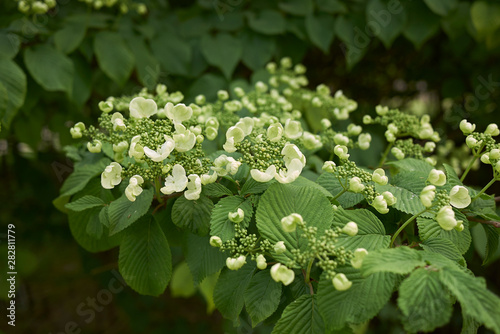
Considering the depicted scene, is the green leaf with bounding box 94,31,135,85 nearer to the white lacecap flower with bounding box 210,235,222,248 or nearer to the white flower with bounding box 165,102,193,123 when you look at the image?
the white flower with bounding box 165,102,193,123

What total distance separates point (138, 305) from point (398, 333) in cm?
193

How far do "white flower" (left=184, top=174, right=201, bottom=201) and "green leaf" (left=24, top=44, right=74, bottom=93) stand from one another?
3.10 ft

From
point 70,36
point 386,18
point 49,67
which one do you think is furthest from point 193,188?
point 386,18

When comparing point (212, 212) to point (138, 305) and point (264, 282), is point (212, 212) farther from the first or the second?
point (138, 305)

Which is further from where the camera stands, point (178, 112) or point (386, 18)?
point (386, 18)

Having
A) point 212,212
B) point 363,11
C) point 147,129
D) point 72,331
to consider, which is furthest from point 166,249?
point 72,331

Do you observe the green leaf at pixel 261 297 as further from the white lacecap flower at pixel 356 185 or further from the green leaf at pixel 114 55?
the green leaf at pixel 114 55

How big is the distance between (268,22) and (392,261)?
58.1 inches

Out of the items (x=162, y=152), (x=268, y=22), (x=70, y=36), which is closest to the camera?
(x=162, y=152)

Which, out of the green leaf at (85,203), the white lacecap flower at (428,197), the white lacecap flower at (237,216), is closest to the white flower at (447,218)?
the white lacecap flower at (428,197)

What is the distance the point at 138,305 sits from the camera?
9.13 feet

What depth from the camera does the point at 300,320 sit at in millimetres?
645

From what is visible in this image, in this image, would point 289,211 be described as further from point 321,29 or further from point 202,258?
point 321,29

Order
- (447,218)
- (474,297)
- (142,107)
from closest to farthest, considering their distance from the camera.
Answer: (474,297) < (447,218) < (142,107)
